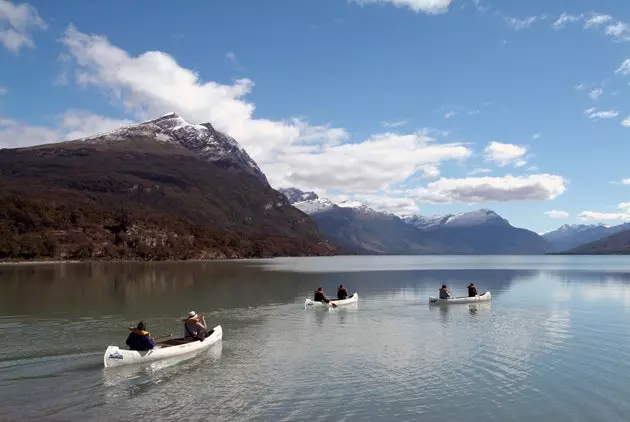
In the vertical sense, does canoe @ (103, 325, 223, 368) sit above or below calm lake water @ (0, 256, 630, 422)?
above

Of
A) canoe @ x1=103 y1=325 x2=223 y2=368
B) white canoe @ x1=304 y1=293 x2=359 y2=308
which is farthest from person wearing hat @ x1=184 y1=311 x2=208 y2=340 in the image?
white canoe @ x1=304 y1=293 x2=359 y2=308

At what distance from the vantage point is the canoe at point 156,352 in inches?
1093

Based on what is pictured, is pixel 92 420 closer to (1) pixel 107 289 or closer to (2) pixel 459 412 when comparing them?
(2) pixel 459 412

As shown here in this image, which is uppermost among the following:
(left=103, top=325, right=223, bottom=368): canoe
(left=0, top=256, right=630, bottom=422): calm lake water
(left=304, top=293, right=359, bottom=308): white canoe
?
(left=304, top=293, right=359, bottom=308): white canoe

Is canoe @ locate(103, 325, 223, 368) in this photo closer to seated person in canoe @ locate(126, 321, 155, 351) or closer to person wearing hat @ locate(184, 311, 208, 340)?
seated person in canoe @ locate(126, 321, 155, 351)

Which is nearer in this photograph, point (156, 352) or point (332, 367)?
point (332, 367)

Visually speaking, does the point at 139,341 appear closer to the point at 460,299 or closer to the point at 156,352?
the point at 156,352

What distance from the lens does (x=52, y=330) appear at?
39500 mm

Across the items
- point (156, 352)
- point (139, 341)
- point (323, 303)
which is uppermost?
point (139, 341)

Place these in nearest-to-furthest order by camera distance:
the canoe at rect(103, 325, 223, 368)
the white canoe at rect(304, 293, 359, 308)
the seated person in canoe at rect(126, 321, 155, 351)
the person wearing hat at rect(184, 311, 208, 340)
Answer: the canoe at rect(103, 325, 223, 368)
the seated person in canoe at rect(126, 321, 155, 351)
the person wearing hat at rect(184, 311, 208, 340)
the white canoe at rect(304, 293, 359, 308)

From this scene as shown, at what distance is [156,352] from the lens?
2934 centimetres

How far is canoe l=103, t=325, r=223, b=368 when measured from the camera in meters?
27.8

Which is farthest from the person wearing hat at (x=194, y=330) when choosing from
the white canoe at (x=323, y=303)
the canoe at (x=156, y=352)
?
the white canoe at (x=323, y=303)

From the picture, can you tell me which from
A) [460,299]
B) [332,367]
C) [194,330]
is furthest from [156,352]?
[460,299]
